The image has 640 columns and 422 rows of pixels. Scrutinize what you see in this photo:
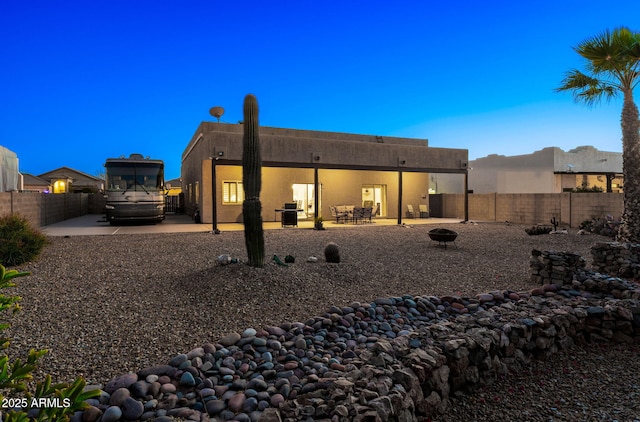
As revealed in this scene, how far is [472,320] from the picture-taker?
408 cm

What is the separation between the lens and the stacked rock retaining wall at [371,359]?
2.53 meters

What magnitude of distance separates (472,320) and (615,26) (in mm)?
9925

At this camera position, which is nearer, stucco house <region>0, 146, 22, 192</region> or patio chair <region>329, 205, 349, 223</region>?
patio chair <region>329, 205, 349, 223</region>

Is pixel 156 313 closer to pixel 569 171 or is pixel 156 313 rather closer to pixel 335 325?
pixel 335 325

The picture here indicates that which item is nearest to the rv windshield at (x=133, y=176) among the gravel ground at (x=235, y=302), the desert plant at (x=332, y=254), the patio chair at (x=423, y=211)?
the gravel ground at (x=235, y=302)

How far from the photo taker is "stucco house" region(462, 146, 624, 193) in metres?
27.0

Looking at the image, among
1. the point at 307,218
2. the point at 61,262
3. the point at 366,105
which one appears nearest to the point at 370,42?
the point at 307,218

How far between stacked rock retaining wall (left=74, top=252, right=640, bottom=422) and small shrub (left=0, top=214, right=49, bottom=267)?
5895 mm

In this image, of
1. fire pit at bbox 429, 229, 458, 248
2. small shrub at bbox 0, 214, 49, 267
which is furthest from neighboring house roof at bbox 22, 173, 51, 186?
fire pit at bbox 429, 229, 458, 248

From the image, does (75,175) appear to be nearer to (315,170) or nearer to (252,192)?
(315,170)

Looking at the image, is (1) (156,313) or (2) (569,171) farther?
(2) (569,171)

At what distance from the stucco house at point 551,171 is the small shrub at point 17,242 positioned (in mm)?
27963

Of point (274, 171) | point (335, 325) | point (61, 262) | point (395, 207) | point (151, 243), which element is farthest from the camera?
point (395, 207)

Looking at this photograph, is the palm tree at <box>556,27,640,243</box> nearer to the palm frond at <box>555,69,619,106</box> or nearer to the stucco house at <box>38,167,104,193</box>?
the palm frond at <box>555,69,619,106</box>
